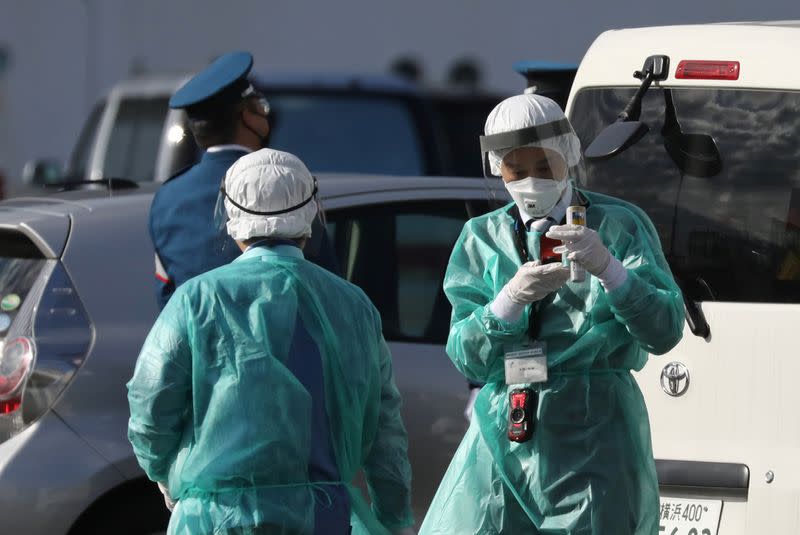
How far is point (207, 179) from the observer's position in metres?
4.52

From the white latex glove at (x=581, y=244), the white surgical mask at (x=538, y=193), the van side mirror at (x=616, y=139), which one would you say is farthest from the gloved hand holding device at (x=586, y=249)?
the van side mirror at (x=616, y=139)

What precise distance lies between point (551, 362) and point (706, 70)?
3.87 ft

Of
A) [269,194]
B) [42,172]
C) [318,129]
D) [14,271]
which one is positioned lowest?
[318,129]

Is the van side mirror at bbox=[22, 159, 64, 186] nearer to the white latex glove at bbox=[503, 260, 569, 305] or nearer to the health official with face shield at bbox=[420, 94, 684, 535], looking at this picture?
the health official with face shield at bbox=[420, 94, 684, 535]

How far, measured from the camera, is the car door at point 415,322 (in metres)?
5.14

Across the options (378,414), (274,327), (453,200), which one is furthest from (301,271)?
(453,200)

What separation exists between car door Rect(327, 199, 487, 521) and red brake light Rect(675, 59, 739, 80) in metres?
1.21

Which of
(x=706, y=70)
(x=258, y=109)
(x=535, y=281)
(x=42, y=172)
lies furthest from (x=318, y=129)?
(x=535, y=281)

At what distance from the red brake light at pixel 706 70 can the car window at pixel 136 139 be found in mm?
8567

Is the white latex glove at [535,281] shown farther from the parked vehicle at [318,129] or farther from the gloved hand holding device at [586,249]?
the parked vehicle at [318,129]

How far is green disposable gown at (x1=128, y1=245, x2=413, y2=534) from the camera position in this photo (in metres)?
3.37

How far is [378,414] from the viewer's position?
362cm

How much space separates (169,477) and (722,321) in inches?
64.7

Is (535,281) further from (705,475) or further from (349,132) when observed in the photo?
(349,132)
